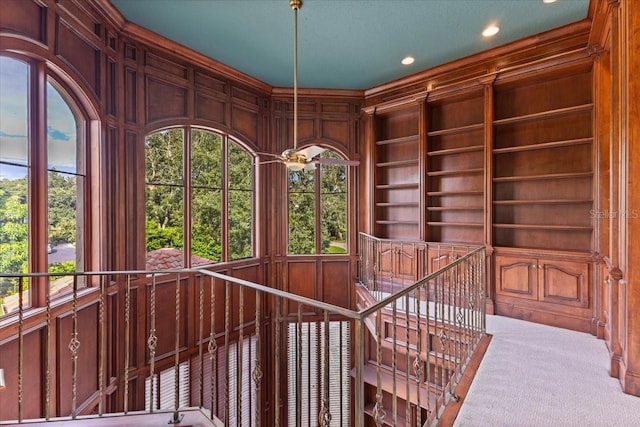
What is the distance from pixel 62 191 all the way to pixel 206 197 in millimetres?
1946

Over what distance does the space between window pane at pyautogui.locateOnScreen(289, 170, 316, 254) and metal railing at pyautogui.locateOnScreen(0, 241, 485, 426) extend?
1073mm

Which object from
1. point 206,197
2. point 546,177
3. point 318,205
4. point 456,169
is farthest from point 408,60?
point 206,197

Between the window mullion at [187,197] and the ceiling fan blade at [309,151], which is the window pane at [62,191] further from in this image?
the ceiling fan blade at [309,151]

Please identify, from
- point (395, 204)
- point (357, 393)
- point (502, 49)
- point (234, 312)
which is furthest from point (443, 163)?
point (357, 393)

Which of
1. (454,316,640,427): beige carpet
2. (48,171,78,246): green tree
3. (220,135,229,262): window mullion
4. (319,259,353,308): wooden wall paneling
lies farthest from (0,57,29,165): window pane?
(319,259,353,308): wooden wall paneling

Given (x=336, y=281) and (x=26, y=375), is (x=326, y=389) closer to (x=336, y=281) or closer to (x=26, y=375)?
(x=26, y=375)

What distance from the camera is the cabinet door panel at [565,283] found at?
3.70 meters

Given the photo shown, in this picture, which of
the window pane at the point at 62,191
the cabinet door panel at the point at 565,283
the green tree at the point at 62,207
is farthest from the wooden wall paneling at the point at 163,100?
the cabinet door panel at the point at 565,283

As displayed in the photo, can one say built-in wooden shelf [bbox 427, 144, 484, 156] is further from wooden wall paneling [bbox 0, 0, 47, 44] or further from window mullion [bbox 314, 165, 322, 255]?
wooden wall paneling [bbox 0, 0, 47, 44]

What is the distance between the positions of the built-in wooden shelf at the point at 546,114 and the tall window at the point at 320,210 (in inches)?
104

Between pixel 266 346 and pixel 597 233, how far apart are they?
499 cm

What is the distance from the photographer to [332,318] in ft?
18.9

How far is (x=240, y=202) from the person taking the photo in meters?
5.48

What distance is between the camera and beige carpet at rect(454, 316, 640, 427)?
2047 millimetres
